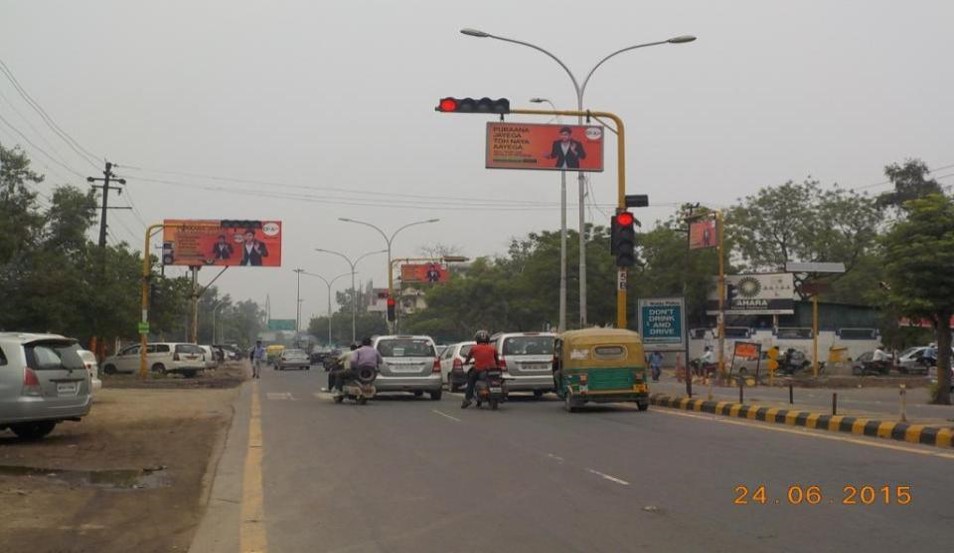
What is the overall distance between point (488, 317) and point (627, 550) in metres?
58.1

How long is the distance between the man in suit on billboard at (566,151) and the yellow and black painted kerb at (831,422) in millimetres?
8341

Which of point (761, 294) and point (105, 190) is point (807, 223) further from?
point (105, 190)

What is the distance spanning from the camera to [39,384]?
13.4 m

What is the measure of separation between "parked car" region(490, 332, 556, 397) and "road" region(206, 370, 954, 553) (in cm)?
623

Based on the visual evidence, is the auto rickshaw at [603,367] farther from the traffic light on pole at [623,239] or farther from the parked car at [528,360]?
the parked car at [528,360]

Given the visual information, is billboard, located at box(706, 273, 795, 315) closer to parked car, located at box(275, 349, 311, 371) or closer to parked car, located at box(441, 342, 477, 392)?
parked car, located at box(441, 342, 477, 392)

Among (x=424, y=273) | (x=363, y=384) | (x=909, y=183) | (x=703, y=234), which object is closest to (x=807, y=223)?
(x=909, y=183)

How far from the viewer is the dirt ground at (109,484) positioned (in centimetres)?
777

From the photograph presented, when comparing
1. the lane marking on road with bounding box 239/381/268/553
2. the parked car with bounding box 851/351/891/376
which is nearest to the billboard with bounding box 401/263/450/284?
the parked car with bounding box 851/351/891/376

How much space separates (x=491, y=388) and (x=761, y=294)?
117 ft

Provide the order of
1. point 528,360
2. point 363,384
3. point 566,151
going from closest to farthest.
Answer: point 363,384 → point 528,360 → point 566,151

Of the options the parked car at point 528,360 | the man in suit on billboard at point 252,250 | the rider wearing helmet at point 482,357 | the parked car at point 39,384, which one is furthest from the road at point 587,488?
A: the man in suit on billboard at point 252,250

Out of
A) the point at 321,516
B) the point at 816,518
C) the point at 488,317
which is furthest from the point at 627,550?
the point at 488,317

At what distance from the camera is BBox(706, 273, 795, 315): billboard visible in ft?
172
